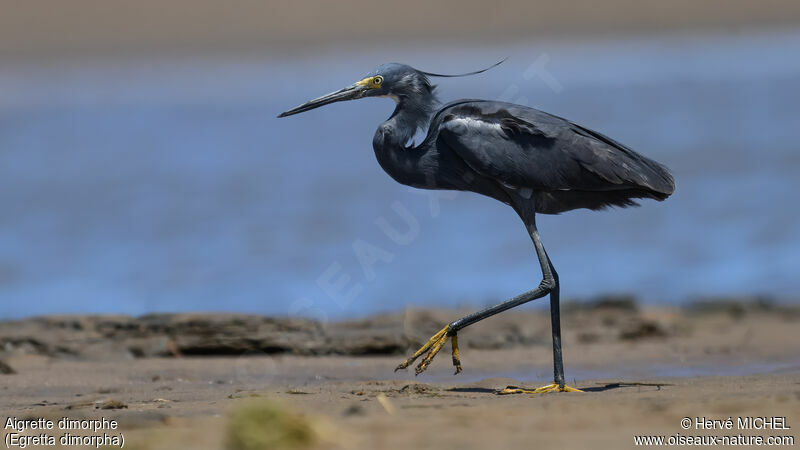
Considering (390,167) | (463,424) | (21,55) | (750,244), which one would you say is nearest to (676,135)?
(750,244)

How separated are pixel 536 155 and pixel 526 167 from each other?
0.11 metres

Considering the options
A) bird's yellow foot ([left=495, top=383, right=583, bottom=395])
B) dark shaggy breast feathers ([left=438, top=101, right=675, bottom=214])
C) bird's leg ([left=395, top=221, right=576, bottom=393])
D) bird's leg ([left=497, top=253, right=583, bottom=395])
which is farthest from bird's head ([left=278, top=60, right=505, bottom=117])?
bird's yellow foot ([left=495, top=383, right=583, bottom=395])

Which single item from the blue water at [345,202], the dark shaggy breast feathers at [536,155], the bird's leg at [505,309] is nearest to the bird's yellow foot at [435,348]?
the bird's leg at [505,309]

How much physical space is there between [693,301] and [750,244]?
244 cm

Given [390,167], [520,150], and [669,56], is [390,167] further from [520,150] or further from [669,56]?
[669,56]

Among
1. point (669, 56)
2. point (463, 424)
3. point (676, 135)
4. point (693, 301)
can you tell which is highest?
point (669, 56)

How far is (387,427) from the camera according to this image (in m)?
5.64

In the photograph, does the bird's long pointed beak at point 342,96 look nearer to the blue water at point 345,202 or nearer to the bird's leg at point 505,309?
the bird's leg at point 505,309

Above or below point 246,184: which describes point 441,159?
below

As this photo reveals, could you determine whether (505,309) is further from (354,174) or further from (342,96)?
(354,174)

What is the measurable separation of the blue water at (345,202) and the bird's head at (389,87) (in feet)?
10.8

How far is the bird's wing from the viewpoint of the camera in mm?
8156

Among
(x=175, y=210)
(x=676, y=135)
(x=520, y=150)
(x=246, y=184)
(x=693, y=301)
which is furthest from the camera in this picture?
(x=676, y=135)

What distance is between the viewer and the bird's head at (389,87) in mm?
8969
